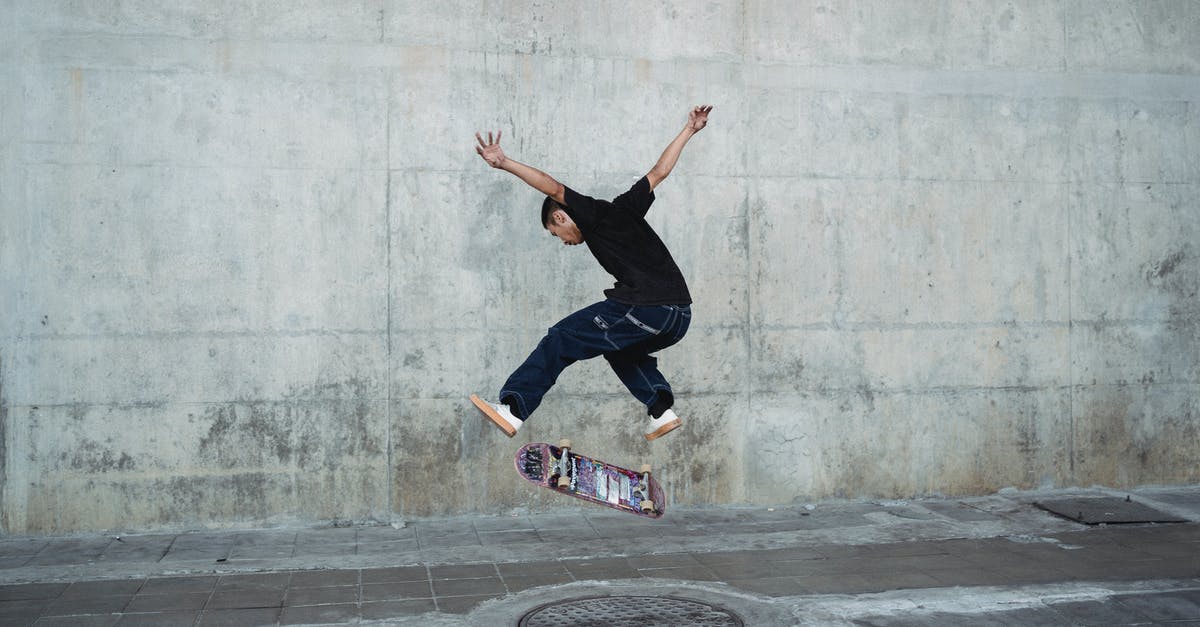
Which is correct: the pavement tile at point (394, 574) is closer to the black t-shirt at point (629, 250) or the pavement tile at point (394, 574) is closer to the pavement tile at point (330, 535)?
the pavement tile at point (330, 535)

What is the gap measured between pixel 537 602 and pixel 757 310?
3506mm

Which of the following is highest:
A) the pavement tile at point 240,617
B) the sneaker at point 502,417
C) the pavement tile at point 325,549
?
the sneaker at point 502,417

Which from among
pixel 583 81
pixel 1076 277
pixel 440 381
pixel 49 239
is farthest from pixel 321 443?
pixel 1076 277

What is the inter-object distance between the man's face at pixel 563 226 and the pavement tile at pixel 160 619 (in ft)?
9.40

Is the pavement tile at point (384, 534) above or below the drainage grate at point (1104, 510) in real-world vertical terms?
below

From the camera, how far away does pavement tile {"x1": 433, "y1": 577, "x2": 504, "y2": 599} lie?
19.9 ft

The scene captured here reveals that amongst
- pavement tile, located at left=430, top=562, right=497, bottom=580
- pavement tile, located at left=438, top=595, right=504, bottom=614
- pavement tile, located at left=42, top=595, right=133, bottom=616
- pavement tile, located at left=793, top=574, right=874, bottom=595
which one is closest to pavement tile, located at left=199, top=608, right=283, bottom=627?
pavement tile, located at left=42, top=595, right=133, bottom=616

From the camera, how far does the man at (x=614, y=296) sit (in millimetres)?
6195

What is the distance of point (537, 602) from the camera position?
588 cm

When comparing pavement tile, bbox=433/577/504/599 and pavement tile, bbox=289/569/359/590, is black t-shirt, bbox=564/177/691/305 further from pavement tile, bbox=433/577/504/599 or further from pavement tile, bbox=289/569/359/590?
pavement tile, bbox=289/569/359/590

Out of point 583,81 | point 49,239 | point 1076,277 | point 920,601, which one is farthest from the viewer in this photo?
point 1076,277

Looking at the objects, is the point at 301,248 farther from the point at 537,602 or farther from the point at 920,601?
the point at 920,601

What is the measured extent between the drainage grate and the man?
385 cm

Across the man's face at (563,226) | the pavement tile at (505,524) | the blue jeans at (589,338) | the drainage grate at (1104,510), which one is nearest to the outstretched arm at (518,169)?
the man's face at (563,226)
